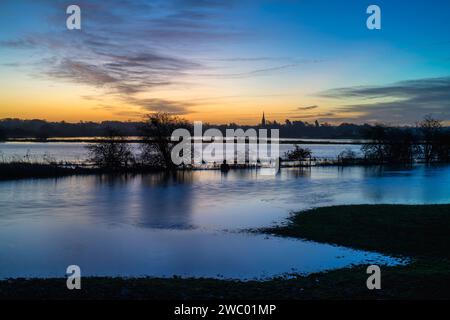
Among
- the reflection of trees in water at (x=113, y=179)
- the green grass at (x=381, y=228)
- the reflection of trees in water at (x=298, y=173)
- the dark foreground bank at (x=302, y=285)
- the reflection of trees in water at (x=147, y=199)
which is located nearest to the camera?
the dark foreground bank at (x=302, y=285)

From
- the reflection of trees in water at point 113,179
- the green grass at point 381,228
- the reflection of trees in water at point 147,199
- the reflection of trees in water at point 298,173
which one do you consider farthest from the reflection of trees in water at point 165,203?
the reflection of trees in water at point 298,173

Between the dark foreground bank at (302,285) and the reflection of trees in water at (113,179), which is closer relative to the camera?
the dark foreground bank at (302,285)

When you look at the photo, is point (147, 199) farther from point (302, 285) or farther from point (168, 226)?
point (302, 285)

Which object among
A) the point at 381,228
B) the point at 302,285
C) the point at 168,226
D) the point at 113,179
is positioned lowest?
the point at 168,226

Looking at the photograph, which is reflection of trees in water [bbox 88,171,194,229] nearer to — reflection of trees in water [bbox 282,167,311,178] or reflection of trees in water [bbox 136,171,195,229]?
reflection of trees in water [bbox 136,171,195,229]

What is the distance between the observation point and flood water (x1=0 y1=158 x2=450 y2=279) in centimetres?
1720

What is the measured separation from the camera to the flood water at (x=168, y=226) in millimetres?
17203

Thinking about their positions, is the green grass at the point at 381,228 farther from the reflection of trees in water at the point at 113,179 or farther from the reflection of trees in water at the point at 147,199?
the reflection of trees in water at the point at 113,179

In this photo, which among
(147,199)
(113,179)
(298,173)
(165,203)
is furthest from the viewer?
(298,173)

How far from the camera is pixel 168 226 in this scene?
25.5 meters

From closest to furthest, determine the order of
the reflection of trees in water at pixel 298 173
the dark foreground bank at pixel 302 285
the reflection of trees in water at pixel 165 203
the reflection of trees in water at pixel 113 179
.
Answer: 1. the dark foreground bank at pixel 302 285
2. the reflection of trees in water at pixel 165 203
3. the reflection of trees in water at pixel 113 179
4. the reflection of trees in water at pixel 298 173

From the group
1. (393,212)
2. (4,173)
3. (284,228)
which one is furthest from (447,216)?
(4,173)

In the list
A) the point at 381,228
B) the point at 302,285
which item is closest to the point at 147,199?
the point at 381,228

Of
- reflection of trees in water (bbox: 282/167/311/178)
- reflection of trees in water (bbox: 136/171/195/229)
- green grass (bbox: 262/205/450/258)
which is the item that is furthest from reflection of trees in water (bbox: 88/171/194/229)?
reflection of trees in water (bbox: 282/167/311/178)
